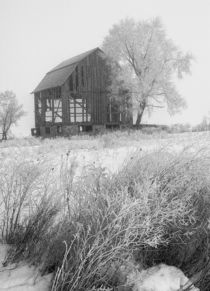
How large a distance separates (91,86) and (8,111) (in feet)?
47.1

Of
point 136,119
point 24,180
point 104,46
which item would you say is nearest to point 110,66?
point 104,46

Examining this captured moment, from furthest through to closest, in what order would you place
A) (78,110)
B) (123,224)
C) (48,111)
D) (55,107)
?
(48,111)
(55,107)
(78,110)
(123,224)

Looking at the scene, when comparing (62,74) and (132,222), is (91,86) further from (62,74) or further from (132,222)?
(132,222)

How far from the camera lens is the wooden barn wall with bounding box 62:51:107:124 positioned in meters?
25.0

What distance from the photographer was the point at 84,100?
25.6 m

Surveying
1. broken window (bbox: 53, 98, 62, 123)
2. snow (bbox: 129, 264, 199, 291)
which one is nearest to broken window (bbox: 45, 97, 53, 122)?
broken window (bbox: 53, 98, 62, 123)

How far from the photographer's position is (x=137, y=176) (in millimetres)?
4008

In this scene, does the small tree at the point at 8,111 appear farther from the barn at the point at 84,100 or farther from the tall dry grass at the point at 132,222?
the tall dry grass at the point at 132,222

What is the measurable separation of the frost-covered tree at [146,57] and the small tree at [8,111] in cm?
1388

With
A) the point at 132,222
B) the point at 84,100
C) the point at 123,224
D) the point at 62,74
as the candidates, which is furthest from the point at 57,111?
the point at 123,224

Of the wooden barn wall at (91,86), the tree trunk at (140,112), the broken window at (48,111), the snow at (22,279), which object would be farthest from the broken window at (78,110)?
the snow at (22,279)

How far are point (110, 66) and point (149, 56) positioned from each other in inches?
135

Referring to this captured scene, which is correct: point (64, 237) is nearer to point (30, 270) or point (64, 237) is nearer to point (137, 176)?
point (30, 270)

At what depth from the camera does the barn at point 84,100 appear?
25000mm
